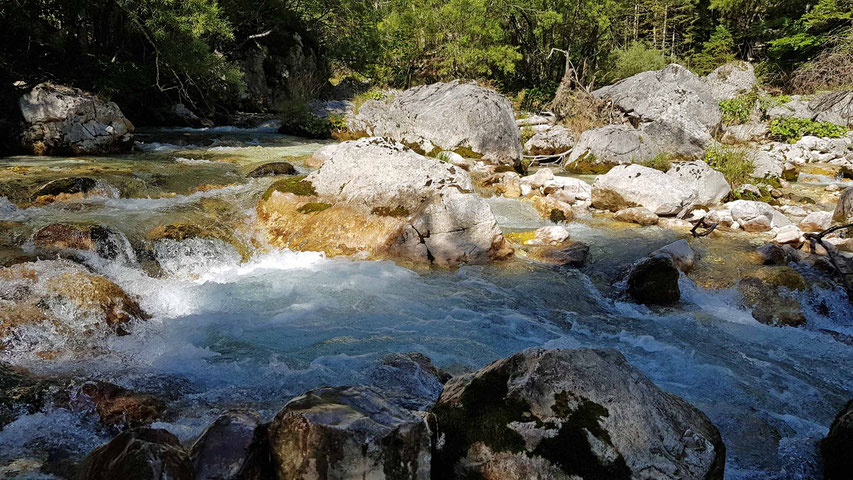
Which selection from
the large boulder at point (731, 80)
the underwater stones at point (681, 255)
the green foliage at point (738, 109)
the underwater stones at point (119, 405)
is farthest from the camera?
the large boulder at point (731, 80)

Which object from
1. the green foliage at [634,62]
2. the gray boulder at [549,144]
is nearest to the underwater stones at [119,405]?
the gray boulder at [549,144]

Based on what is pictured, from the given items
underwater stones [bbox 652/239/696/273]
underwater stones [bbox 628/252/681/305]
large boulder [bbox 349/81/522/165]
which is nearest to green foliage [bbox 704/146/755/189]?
large boulder [bbox 349/81/522/165]

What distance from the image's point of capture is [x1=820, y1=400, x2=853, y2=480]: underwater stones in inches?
109

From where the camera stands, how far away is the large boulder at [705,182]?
33.0ft

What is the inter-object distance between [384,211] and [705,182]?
692 cm

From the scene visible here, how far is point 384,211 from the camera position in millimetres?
7516

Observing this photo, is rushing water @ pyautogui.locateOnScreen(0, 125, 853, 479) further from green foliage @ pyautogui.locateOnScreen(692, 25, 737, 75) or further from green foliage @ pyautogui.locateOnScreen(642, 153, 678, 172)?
green foliage @ pyautogui.locateOnScreen(692, 25, 737, 75)

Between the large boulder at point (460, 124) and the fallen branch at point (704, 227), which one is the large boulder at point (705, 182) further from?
the large boulder at point (460, 124)

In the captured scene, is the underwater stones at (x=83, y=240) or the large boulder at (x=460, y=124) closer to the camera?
the underwater stones at (x=83, y=240)

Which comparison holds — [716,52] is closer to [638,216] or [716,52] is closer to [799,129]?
[799,129]

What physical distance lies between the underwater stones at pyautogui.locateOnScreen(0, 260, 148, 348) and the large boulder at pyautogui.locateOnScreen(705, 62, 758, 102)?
23.0 meters

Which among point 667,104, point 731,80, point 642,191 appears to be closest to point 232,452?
point 642,191

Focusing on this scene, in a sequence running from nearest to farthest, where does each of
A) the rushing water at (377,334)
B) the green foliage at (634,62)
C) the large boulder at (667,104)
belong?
1. the rushing water at (377,334)
2. the large boulder at (667,104)
3. the green foliage at (634,62)

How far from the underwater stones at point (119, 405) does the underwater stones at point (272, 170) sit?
7038 mm
